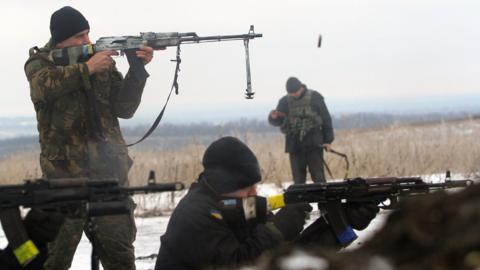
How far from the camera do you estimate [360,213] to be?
4.96 meters

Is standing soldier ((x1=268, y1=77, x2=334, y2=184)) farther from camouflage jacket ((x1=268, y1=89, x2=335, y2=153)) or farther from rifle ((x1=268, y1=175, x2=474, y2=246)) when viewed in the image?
rifle ((x1=268, y1=175, x2=474, y2=246))

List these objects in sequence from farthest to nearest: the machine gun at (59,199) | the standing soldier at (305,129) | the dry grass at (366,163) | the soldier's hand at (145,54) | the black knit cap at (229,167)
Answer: the dry grass at (366,163)
the standing soldier at (305,129)
the soldier's hand at (145,54)
the black knit cap at (229,167)
the machine gun at (59,199)

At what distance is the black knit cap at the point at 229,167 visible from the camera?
4465mm

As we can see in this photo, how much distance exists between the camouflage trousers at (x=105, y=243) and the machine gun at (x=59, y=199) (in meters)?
1.26

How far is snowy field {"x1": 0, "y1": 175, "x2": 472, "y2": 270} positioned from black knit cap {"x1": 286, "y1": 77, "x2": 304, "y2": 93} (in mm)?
1483

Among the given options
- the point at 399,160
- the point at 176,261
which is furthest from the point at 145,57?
the point at 399,160

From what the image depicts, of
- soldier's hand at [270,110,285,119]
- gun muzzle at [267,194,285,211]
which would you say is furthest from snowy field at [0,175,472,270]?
soldier's hand at [270,110,285,119]

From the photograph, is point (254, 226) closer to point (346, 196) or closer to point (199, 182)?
point (199, 182)

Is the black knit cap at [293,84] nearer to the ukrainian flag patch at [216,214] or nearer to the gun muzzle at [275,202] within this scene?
the gun muzzle at [275,202]

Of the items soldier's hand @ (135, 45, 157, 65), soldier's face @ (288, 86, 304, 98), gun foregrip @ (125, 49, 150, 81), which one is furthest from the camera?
soldier's face @ (288, 86, 304, 98)

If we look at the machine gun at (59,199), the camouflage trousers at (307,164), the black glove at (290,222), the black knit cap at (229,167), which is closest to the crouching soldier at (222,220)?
the black knit cap at (229,167)

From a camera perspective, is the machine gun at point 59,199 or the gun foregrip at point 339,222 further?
the gun foregrip at point 339,222

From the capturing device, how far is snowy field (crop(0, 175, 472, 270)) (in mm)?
7859

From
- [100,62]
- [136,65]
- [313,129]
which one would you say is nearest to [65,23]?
[100,62]
